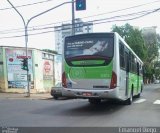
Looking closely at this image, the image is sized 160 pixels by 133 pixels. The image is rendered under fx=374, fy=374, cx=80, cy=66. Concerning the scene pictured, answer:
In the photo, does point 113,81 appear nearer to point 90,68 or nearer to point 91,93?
point 91,93

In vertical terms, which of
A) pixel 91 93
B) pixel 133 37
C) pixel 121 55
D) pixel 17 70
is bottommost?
pixel 91 93

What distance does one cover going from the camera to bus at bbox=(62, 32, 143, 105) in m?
15.6

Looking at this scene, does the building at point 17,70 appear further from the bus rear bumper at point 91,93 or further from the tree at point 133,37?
the tree at point 133,37

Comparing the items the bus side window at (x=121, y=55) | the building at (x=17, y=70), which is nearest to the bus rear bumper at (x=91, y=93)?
the bus side window at (x=121, y=55)

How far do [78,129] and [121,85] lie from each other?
603 cm

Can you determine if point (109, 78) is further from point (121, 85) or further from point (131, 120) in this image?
point (131, 120)

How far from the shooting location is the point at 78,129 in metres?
11.0

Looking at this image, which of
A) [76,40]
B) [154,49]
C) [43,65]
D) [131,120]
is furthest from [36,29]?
[154,49]

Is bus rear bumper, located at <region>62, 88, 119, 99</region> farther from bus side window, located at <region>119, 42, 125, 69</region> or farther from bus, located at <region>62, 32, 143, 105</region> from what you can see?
bus side window, located at <region>119, 42, 125, 69</region>

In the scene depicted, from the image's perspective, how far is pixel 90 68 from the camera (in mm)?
15930

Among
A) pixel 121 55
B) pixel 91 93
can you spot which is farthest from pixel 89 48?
pixel 91 93

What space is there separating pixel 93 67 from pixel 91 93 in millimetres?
1112

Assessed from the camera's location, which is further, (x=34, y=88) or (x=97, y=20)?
(x=34, y=88)

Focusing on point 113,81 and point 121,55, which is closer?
point 113,81
